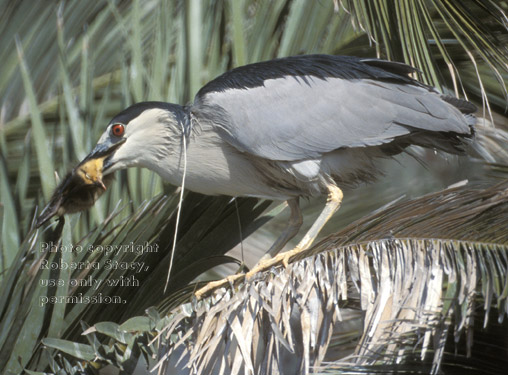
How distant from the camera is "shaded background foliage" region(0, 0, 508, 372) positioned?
274 cm

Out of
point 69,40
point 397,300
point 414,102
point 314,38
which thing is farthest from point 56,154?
point 397,300

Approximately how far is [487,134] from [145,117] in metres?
1.80

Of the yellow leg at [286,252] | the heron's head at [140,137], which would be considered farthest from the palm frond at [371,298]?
the heron's head at [140,137]

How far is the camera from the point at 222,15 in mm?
3445

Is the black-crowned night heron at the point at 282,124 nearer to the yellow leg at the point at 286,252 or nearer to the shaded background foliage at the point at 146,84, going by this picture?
the yellow leg at the point at 286,252

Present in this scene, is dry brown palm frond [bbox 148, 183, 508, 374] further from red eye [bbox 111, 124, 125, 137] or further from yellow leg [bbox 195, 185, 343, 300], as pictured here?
red eye [bbox 111, 124, 125, 137]

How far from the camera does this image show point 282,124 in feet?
9.07

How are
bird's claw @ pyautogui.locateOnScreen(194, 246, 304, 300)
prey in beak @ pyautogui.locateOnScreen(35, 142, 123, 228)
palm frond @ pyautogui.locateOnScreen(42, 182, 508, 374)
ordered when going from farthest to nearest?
prey in beak @ pyautogui.locateOnScreen(35, 142, 123, 228) → bird's claw @ pyautogui.locateOnScreen(194, 246, 304, 300) → palm frond @ pyautogui.locateOnScreen(42, 182, 508, 374)

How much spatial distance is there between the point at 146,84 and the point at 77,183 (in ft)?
2.86

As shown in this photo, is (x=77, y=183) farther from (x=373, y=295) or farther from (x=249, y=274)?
(x=373, y=295)

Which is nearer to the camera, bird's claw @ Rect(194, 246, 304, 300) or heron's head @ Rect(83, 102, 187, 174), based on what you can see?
bird's claw @ Rect(194, 246, 304, 300)

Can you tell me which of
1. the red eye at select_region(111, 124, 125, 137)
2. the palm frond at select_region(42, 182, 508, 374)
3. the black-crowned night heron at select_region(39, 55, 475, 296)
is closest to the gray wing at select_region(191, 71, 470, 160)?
the black-crowned night heron at select_region(39, 55, 475, 296)

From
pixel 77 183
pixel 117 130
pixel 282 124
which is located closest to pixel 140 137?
pixel 117 130

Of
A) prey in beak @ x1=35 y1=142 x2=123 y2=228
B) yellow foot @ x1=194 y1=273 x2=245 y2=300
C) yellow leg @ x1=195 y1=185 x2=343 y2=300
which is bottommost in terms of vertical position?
yellow foot @ x1=194 y1=273 x2=245 y2=300
